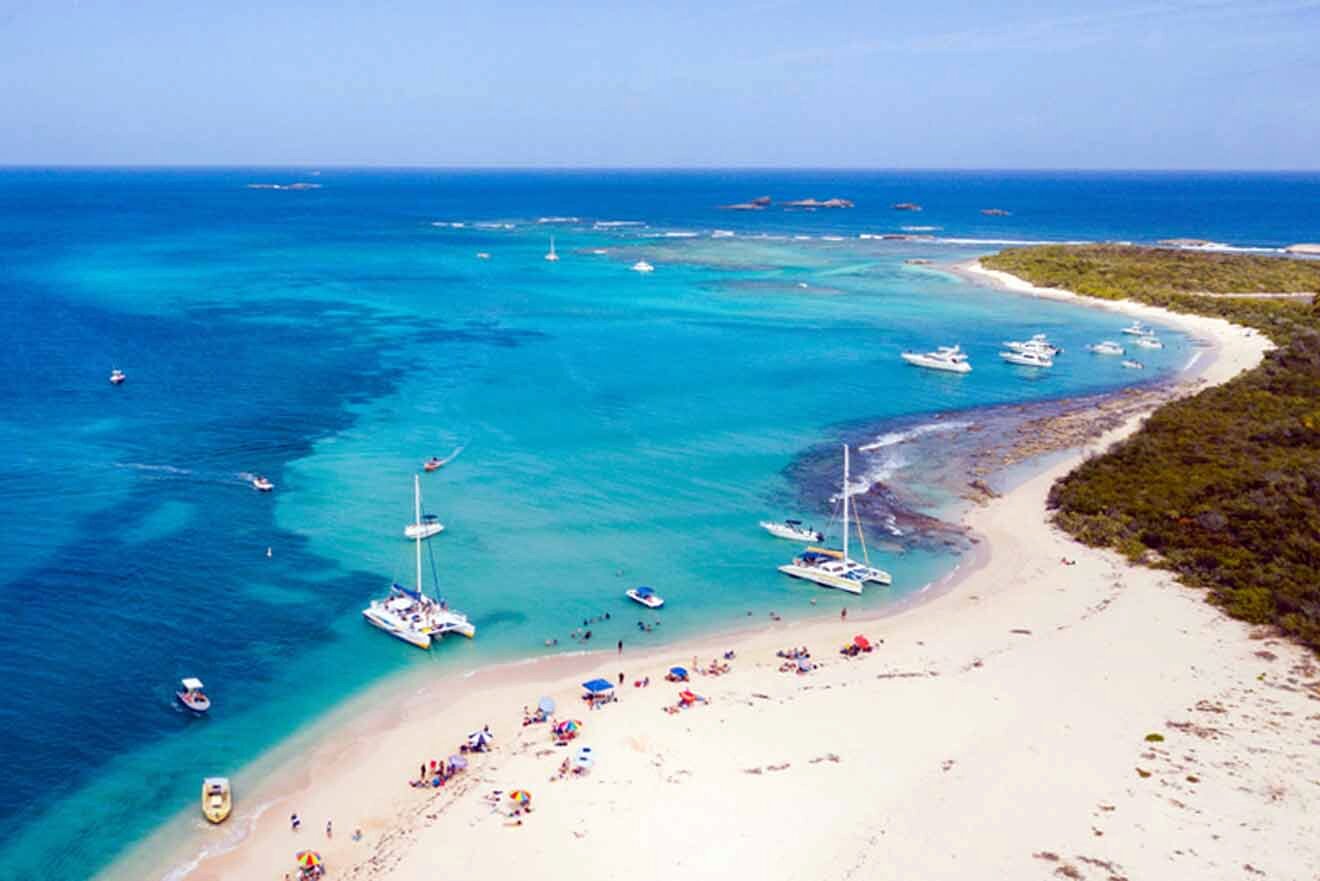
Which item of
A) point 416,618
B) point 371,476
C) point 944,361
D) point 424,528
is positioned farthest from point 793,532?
point 944,361

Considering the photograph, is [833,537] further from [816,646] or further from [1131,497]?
[1131,497]

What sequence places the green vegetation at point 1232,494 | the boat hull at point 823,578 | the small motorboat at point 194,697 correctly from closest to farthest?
the small motorboat at point 194,697, the green vegetation at point 1232,494, the boat hull at point 823,578

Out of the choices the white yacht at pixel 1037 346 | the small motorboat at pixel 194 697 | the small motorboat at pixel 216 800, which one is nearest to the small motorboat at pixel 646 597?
the small motorboat at pixel 194 697

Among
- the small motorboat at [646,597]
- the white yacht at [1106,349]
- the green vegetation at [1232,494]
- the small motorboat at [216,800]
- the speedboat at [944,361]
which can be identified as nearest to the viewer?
the small motorboat at [216,800]

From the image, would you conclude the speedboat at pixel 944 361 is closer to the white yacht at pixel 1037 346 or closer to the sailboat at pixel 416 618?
the white yacht at pixel 1037 346

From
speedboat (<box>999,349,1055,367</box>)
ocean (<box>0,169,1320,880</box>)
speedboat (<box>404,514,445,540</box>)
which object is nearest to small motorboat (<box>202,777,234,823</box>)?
ocean (<box>0,169,1320,880</box>)

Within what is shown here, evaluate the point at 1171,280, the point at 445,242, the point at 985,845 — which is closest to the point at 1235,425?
the point at 985,845

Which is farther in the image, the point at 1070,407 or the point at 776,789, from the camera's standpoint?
the point at 1070,407
